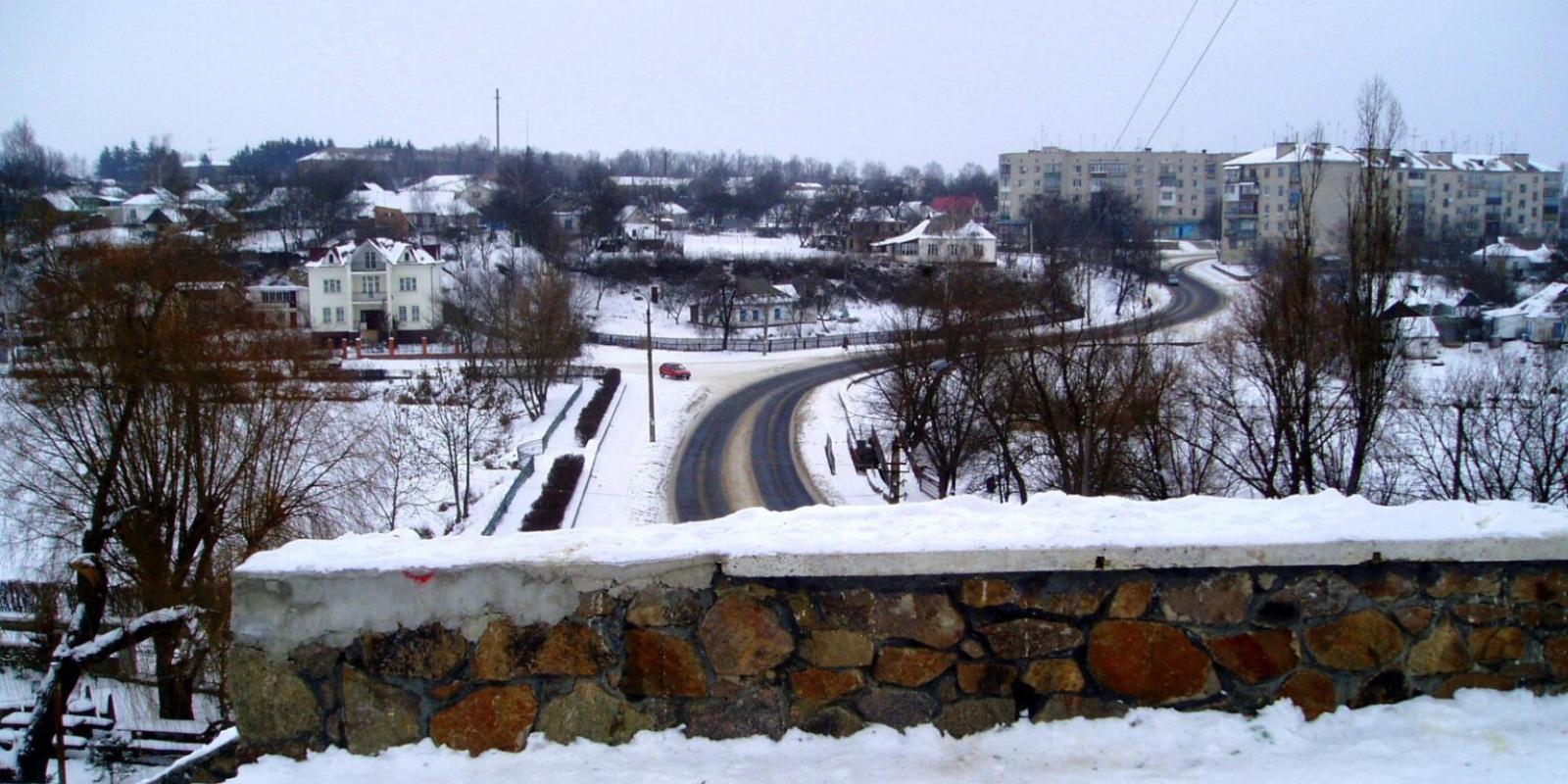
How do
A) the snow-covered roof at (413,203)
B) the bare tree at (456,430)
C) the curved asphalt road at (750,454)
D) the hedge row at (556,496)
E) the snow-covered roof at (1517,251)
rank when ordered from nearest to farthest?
1. the hedge row at (556,496)
2. the bare tree at (456,430)
3. the curved asphalt road at (750,454)
4. the snow-covered roof at (1517,251)
5. the snow-covered roof at (413,203)

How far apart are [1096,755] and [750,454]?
28.5 m

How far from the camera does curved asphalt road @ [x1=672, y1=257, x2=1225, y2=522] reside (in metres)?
26.4

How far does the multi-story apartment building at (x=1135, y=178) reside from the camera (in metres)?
86.0

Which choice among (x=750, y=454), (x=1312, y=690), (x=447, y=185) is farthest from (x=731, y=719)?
(x=447, y=185)

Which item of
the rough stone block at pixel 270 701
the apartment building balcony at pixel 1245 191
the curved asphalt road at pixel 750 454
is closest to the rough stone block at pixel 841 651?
the rough stone block at pixel 270 701

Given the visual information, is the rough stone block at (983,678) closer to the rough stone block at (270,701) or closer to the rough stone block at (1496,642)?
the rough stone block at (1496,642)

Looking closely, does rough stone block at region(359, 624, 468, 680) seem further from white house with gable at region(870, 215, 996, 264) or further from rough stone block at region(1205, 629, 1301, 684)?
white house with gable at region(870, 215, 996, 264)

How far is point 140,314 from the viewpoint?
15.0 metres

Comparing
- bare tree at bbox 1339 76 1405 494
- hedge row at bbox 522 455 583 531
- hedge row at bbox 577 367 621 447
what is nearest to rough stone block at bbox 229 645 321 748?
bare tree at bbox 1339 76 1405 494

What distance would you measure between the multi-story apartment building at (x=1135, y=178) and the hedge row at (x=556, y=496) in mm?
58936

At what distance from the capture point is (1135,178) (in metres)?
87.5

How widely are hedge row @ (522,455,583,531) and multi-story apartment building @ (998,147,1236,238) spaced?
193 feet

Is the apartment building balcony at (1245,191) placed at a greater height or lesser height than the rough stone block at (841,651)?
greater

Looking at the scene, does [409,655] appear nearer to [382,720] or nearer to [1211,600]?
[382,720]
